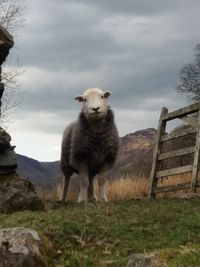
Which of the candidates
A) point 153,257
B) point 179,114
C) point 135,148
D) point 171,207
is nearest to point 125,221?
point 171,207

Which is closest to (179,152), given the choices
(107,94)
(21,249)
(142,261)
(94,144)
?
(107,94)

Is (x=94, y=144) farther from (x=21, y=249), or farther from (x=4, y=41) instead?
(x=21, y=249)

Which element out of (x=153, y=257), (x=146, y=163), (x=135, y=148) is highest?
(x=135, y=148)

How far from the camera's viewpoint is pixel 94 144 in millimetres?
15086

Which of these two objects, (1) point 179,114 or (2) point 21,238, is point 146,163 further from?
(2) point 21,238

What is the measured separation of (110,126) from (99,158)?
87cm

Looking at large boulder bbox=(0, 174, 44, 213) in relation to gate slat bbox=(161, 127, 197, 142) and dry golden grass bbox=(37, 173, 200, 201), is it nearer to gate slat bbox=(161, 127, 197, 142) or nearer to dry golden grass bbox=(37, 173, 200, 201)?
gate slat bbox=(161, 127, 197, 142)

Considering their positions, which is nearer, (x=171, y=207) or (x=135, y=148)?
(x=171, y=207)

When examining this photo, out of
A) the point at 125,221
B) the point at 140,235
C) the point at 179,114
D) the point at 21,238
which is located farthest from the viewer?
the point at 179,114

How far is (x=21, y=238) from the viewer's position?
27.1 feet

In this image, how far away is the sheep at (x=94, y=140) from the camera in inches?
593

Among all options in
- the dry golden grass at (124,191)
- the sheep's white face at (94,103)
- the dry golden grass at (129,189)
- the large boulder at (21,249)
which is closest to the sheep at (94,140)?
the sheep's white face at (94,103)

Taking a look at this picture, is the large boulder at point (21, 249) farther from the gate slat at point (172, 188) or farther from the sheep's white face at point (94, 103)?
the gate slat at point (172, 188)

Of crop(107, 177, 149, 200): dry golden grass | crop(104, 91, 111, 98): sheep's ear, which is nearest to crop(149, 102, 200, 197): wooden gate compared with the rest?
crop(107, 177, 149, 200): dry golden grass
